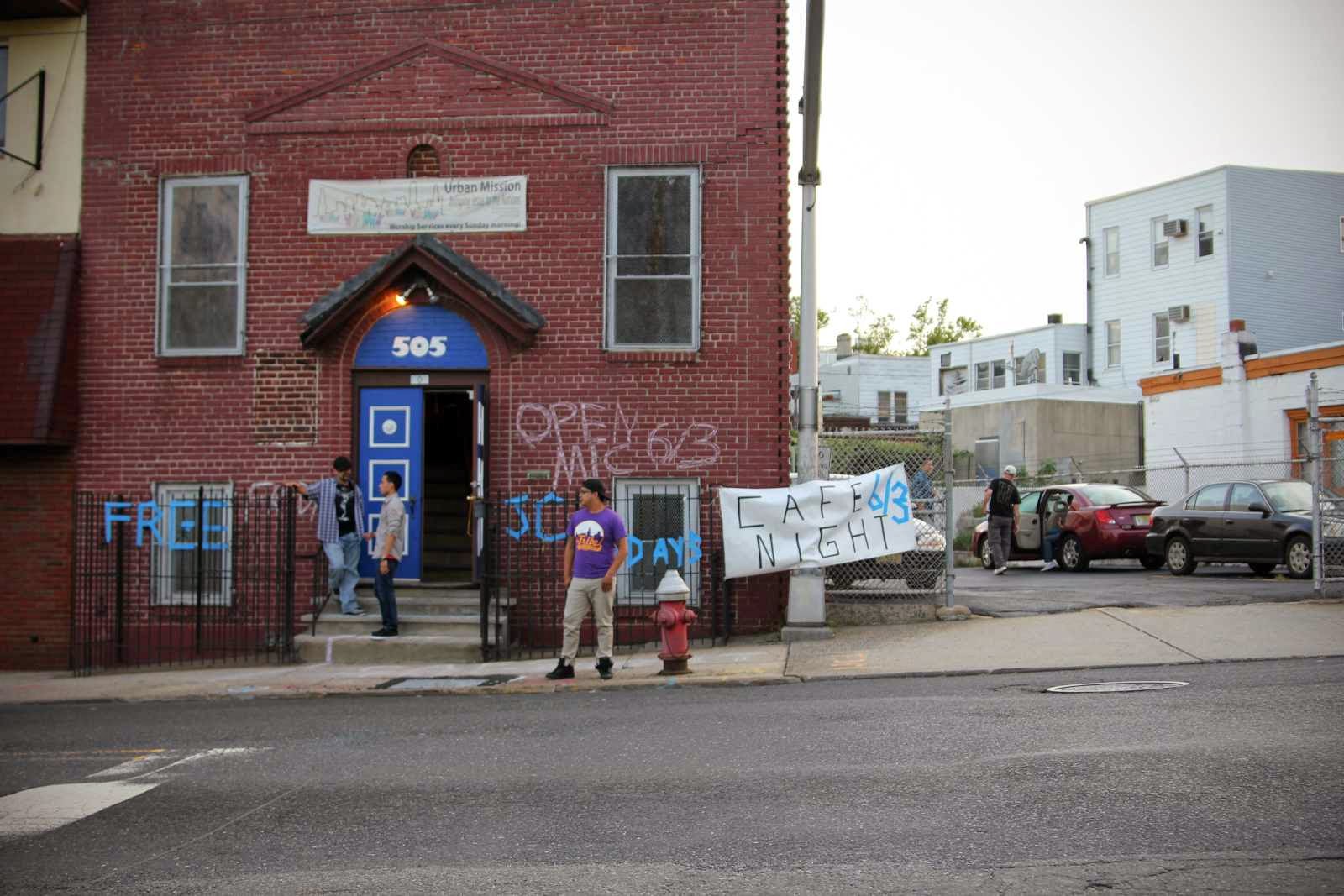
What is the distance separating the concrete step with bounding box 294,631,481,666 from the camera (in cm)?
1295

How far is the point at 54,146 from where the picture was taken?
1509 centimetres

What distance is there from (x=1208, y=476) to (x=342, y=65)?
2141 centimetres

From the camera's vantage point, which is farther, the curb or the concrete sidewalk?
the concrete sidewalk

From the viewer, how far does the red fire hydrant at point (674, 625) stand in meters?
11.1

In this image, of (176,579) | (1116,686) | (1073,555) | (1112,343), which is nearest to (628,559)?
(176,579)

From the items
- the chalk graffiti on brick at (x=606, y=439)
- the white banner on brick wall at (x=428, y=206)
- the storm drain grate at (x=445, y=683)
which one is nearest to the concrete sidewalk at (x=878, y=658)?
the storm drain grate at (x=445, y=683)

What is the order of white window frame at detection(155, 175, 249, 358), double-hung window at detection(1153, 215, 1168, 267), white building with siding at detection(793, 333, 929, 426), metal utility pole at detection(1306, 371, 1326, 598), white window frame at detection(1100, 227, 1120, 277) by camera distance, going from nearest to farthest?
1. metal utility pole at detection(1306, 371, 1326, 598)
2. white window frame at detection(155, 175, 249, 358)
3. double-hung window at detection(1153, 215, 1168, 267)
4. white window frame at detection(1100, 227, 1120, 277)
5. white building with siding at detection(793, 333, 929, 426)

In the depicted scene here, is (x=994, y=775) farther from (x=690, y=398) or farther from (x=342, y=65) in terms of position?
(x=342, y=65)

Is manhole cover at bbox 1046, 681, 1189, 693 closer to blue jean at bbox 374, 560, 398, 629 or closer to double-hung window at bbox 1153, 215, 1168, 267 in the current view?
blue jean at bbox 374, 560, 398, 629

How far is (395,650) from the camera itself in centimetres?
1306

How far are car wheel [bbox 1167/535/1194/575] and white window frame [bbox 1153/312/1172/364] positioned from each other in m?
23.6

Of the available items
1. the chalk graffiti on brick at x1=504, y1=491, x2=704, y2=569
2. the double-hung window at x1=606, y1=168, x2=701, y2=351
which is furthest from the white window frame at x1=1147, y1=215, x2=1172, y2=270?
the chalk graffiti on brick at x1=504, y1=491, x2=704, y2=569

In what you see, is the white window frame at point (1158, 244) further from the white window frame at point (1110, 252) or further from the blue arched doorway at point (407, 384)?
the blue arched doorway at point (407, 384)

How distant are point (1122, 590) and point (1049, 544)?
18.5ft
